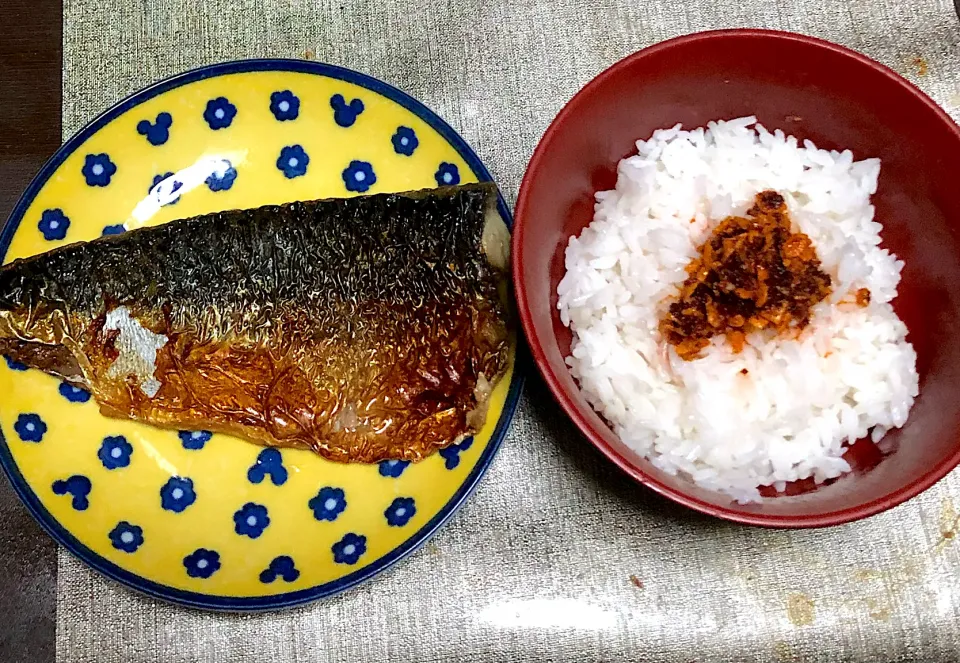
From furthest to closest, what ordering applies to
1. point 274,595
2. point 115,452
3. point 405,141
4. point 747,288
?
point 405,141 → point 115,452 → point 274,595 → point 747,288

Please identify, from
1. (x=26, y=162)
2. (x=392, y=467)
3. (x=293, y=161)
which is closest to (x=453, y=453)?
(x=392, y=467)

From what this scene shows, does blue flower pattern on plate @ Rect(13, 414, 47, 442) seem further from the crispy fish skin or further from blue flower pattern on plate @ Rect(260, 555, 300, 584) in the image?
blue flower pattern on plate @ Rect(260, 555, 300, 584)

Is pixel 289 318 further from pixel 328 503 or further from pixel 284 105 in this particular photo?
pixel 284 105

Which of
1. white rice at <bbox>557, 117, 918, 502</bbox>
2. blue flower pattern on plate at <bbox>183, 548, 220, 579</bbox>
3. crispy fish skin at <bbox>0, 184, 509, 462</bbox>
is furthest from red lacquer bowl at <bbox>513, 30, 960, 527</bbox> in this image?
blue flower pattern on plate at <bbox>183, 548, 220, 579</bbox>

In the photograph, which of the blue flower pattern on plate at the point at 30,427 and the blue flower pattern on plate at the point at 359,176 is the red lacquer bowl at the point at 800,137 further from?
the blue flower pattern on plate at the point at 30,427

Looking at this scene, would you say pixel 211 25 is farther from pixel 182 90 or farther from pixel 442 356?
pixel 442 356

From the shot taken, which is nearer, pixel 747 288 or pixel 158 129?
pixel 747 288

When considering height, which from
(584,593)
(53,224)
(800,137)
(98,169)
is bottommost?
(584,593)

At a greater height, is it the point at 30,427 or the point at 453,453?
the point at 30,427

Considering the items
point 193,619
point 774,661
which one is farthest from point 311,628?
point 774,661
